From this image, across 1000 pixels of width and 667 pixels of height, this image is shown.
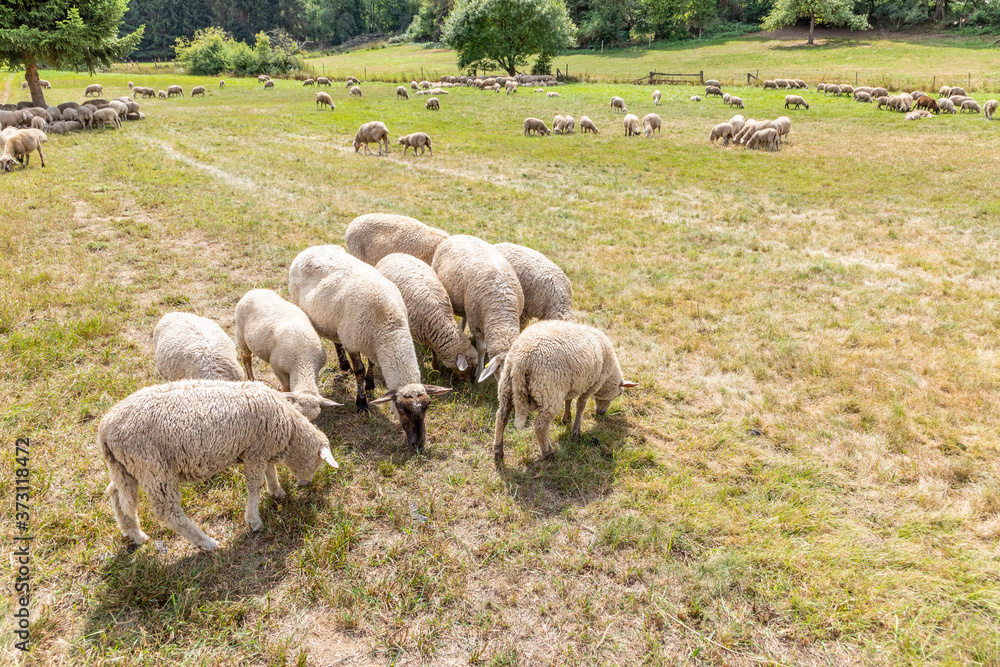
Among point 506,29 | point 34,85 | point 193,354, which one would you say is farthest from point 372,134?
point 506,29

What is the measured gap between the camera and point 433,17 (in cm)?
9256

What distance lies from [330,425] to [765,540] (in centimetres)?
434

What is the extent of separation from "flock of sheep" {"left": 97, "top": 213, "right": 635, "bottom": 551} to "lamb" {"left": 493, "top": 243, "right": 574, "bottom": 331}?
0.07ft

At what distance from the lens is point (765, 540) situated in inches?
164

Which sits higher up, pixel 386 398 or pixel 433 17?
pixel 433 17

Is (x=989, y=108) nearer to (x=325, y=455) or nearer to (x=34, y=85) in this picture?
(x=325, y=455)

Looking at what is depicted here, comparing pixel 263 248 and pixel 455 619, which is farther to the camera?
pixel 263 248

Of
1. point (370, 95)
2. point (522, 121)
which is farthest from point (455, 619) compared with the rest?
point (370, 95)

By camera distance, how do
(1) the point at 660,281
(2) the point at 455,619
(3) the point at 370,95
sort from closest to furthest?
(2) the point at 455,619, (1) the point at 660,281, (3) the point at 370,95

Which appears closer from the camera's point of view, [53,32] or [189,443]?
[189,443]

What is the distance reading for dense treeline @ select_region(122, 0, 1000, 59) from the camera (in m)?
65.9

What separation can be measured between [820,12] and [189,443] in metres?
80.4

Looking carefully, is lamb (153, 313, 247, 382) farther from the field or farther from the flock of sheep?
the field

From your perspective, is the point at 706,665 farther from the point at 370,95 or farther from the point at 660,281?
the point at 370,95
